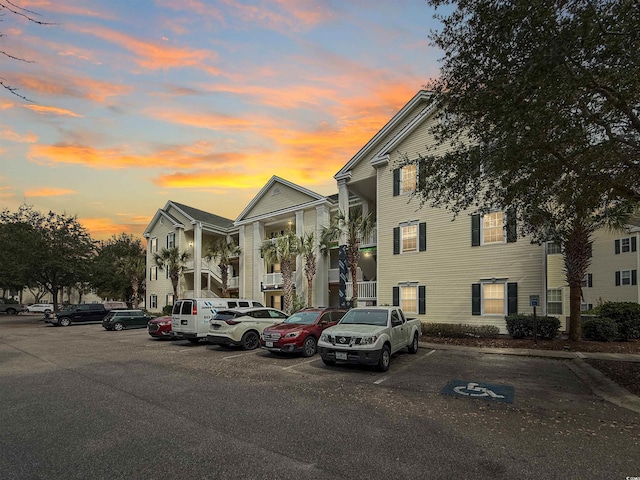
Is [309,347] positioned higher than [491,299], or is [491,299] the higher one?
[491,299]

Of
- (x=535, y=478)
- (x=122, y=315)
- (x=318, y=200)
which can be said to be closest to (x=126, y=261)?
(x=122, y=315)

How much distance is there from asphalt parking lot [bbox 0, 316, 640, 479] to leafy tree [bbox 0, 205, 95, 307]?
107 ft

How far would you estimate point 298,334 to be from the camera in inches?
493

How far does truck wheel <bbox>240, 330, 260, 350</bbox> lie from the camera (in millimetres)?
14562

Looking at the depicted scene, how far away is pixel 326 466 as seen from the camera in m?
4.55

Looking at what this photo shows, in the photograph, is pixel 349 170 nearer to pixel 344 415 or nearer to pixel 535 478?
pixel 344 415

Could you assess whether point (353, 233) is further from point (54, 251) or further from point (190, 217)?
point (54, 251)

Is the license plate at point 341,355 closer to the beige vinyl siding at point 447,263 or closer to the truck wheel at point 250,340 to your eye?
the truck wheel at point 250,340

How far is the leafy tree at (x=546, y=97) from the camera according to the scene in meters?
7.06

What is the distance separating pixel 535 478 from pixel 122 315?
27.1 m

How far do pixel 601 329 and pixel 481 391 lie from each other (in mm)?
10689

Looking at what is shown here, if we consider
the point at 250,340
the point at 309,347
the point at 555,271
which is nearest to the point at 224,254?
the point at 250,340

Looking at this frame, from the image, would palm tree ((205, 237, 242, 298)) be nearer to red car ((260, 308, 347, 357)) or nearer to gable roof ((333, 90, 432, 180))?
gable roof ((333, 90, 432, 180))

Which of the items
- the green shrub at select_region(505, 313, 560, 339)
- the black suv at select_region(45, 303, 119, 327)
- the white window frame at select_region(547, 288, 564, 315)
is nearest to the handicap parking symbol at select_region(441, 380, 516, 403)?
the green shrub at select_region(505, 313, 560, 339)
